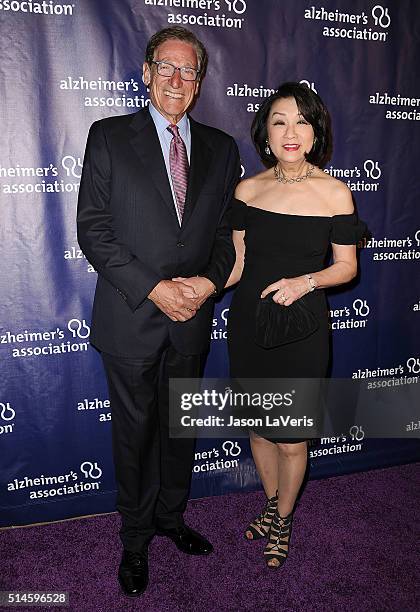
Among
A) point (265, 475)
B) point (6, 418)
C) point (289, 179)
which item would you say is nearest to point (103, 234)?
point (289, 179)

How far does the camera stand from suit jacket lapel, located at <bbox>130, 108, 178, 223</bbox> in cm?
214

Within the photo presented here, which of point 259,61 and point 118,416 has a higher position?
point 259,61

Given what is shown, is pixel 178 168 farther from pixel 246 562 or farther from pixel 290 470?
pixel 246 562

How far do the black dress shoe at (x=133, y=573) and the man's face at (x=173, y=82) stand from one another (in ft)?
6.59

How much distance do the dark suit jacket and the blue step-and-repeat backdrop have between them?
55 centimetres

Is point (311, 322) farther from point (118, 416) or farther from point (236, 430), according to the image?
point (236, 430)

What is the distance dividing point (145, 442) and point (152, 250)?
0.88 m

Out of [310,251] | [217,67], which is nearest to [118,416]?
[310,251]

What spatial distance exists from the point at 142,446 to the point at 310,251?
3.80 ft

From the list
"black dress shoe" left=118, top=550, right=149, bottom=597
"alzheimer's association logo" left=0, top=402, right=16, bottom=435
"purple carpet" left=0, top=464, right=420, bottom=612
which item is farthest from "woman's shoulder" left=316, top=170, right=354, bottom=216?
"alzheimer's association logo" left=0, top=402, right=16, bottom=435

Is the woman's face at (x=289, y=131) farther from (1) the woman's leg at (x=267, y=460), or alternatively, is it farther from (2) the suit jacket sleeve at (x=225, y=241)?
(1) the woman's leg at (x=267, y=460)

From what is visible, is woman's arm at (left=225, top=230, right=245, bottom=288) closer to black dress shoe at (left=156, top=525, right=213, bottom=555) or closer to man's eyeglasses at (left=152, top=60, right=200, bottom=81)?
man's eyeglasses at (left=152, top=60, right=200, bottom=81)

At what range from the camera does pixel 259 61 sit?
2807 mm

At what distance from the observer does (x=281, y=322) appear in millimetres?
2248
